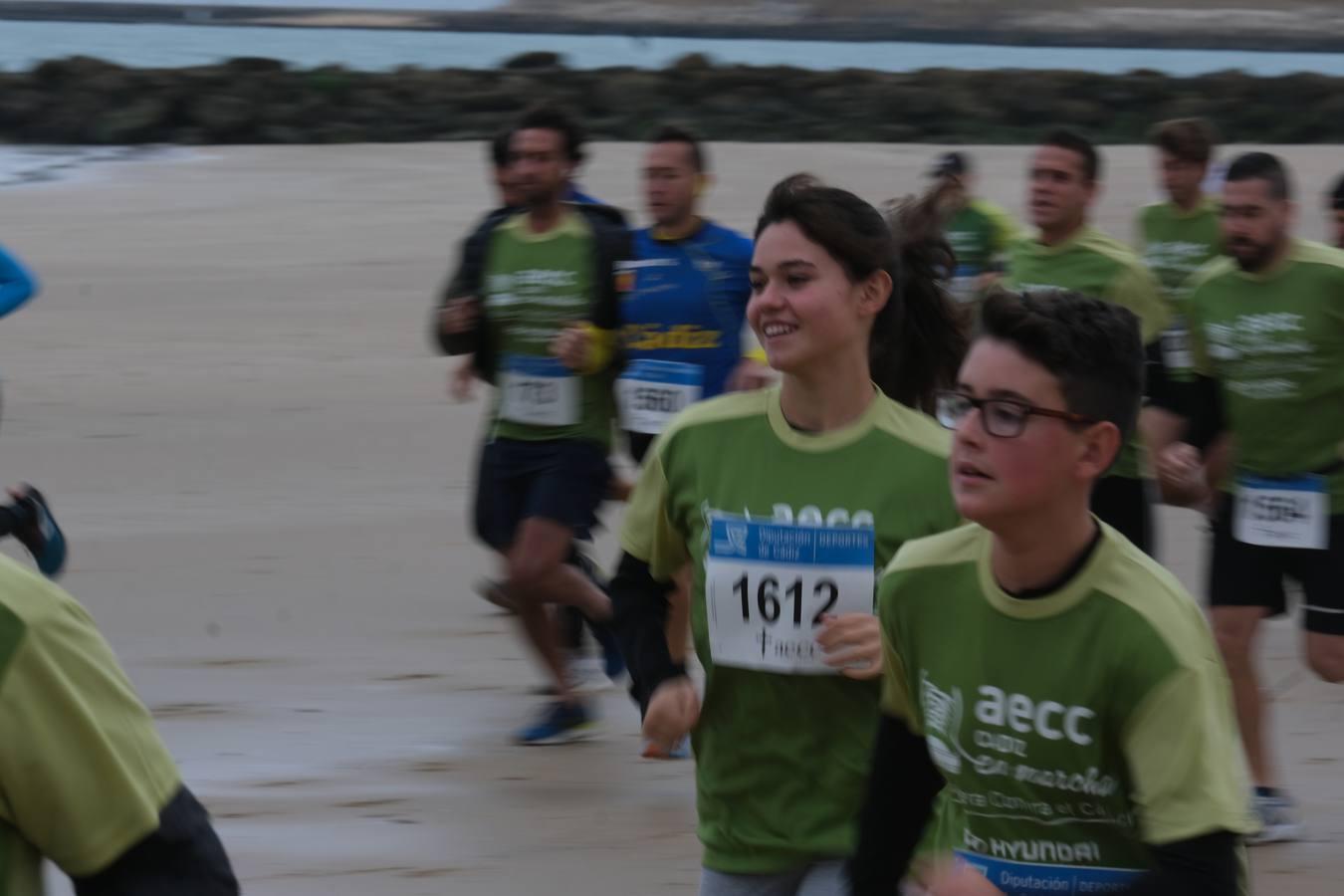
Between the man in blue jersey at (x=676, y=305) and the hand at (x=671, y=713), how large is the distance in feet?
11.0

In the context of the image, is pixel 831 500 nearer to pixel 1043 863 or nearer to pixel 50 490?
pixel 1043 863

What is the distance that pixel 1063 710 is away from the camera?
255 cm

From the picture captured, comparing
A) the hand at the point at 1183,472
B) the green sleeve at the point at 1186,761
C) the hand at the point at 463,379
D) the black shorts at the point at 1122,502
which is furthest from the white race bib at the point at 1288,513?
the green sleeve at the point at 1186,761

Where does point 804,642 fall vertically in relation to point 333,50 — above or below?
above

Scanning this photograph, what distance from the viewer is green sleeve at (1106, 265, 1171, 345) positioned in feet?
21.3

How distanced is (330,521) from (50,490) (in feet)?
4.69

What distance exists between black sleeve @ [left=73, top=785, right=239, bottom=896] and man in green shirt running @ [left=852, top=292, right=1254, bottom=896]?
2.72 feet

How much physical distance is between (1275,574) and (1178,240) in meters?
3.39

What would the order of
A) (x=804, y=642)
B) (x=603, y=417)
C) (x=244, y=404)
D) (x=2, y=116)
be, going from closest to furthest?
(x=804, y=642) < (x=603, y=417) < (x=244, y=404) < (x=2, y=116)

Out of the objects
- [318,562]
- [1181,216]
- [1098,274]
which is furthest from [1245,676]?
[318,562]

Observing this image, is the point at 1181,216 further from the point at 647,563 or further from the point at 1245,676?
the point at 647,563

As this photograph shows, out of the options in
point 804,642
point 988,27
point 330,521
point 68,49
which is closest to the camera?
point 804,642

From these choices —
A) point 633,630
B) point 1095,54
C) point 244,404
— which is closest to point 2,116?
point 244,404

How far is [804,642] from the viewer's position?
3.36m
